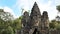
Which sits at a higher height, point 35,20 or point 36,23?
point 35,20

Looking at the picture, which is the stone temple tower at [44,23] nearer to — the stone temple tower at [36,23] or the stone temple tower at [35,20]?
the stone temple tower at [36,23]

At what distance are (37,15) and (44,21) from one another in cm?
91

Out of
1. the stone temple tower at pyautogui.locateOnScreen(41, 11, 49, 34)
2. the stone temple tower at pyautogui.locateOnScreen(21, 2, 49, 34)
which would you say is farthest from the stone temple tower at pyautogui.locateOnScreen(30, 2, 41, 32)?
the stone temple tower at pyautogui.locateOnScreen(41, 11, 49, 34)

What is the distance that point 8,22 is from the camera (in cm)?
5359

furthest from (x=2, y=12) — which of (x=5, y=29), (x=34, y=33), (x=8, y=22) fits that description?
(x=34, y=33)

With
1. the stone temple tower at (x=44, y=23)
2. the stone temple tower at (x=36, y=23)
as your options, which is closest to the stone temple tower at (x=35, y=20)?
the stone temple tower at (x=36, y=23)

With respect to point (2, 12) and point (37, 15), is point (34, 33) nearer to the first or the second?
point (37, 15)

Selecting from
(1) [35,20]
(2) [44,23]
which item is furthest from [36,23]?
(2) [44,23]

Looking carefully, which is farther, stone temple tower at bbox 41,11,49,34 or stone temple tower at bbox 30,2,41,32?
stone temple tower at bbox 30,2,41,32

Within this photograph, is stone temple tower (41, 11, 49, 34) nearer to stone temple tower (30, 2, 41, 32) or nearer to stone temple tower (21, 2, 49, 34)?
→ stone temple tower (21, 2, 49, 34)

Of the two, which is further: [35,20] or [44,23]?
[35,20]

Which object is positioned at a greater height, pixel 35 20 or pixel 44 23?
pixel 35 20

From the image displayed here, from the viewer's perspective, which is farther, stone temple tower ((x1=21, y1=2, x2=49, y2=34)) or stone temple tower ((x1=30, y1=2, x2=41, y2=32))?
stone temple tower ((x1=30, y1=2, x2=41, y2=32))

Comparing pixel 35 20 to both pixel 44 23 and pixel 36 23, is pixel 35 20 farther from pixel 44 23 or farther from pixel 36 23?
pixel 44 23
